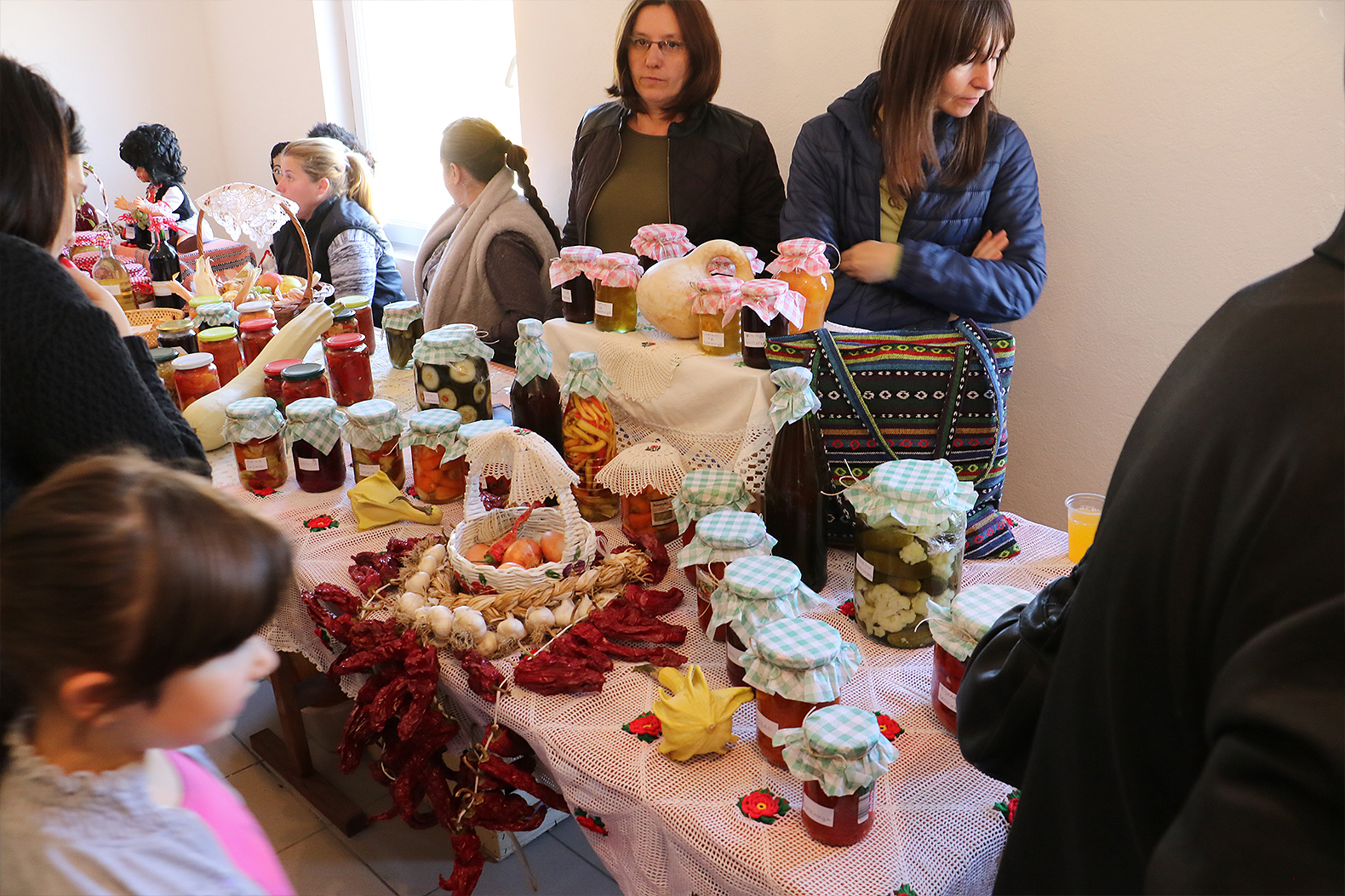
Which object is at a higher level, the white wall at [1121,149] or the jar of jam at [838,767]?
the white wall at [1121,149]

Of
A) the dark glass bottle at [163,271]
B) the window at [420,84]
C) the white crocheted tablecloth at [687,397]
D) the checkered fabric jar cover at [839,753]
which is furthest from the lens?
the window at [420,84]

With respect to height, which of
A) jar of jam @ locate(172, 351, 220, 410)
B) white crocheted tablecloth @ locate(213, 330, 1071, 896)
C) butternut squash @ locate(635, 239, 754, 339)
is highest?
butternut squash @ locate(635, 239, 754, 339)

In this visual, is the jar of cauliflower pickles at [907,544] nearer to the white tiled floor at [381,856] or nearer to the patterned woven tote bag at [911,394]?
the patterned woven tote bag at [911,394]

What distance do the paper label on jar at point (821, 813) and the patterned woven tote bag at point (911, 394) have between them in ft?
2.12

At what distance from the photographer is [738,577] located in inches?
47.8

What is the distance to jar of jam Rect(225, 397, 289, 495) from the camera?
181 cm

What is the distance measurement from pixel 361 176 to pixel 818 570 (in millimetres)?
2912

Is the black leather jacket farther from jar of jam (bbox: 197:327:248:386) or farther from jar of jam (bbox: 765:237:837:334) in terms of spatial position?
jar of jam (bbox: 197:327:248:386)

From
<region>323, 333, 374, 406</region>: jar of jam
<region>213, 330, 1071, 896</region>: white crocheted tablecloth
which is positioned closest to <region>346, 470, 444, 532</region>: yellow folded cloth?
<region>213, 330, 1071, 896</region>: white crocheted tablecloth

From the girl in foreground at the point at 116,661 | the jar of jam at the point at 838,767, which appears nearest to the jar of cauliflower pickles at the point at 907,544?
the jar of jam at the point at 838,767

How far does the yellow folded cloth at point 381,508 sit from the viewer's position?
1.75 metres

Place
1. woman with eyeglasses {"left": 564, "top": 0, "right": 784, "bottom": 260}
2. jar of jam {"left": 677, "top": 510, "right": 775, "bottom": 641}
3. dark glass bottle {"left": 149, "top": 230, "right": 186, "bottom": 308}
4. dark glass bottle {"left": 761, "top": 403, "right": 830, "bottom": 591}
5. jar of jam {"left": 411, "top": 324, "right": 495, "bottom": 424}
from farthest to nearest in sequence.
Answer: dark glass bottle {"left": 149, "top": 230, "right": 186, "bottom": 308}
woman with eyeglasses {"left": 564, "top": 0, "right": 784, "bottom": 260}
jar of jam {"left": 411, "top": 324, "right": 495, "bottom": 424}
dark glass bottle {"left": 761, "top": 403, "right": 830, "bottom": 591}
jar of jam {"left": 677, "top": 510, "right": 775, "bottom": 641}

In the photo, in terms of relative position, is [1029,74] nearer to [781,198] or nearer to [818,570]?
[781,198]

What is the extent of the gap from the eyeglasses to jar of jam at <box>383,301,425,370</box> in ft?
2.97
